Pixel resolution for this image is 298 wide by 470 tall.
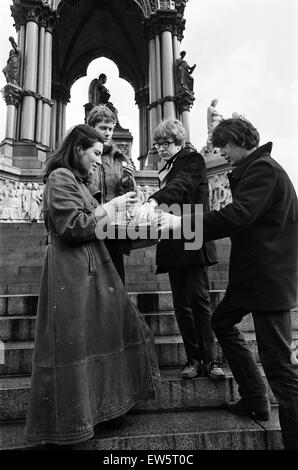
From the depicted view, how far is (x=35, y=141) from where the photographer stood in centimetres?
1105

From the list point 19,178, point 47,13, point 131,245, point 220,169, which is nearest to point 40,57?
point 47,13

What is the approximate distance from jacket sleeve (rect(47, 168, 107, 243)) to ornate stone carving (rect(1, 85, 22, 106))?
10905 mm

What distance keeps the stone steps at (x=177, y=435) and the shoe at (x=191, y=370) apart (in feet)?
0.96

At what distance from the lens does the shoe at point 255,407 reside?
2049mm

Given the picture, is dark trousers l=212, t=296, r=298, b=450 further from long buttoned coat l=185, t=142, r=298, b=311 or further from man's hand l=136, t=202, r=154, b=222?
man's hand l=136, t=202, r=154, b=222

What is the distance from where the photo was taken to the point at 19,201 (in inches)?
388

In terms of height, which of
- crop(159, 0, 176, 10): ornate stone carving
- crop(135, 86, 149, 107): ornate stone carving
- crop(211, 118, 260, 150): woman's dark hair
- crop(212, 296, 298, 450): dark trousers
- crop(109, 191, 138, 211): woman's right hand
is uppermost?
crop(159, 0, 176, 10): ornate stone carving

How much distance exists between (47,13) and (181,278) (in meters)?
13.0

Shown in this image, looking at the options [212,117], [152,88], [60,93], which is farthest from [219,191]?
[60,93]

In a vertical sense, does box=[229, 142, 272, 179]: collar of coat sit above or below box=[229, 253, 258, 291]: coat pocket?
above

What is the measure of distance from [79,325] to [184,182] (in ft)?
3.99

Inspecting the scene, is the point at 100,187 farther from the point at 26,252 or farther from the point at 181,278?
the point at 26,252

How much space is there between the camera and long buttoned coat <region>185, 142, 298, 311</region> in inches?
67.9

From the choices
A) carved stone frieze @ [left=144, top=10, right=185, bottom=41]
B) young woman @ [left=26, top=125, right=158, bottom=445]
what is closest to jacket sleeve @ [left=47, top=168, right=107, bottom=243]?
young woman @ [left=26, top=125, right=158, bottom=445]
